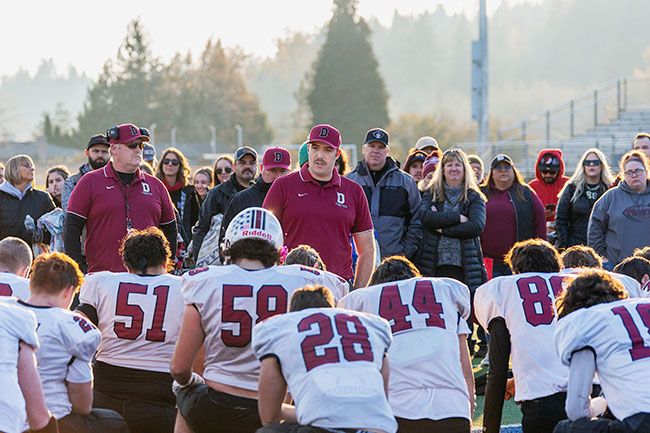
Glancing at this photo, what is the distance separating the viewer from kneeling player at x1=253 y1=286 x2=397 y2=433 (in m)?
4.11

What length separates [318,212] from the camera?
684cm

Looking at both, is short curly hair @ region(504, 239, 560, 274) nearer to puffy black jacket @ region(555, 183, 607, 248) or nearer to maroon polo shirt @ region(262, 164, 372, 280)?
maroon polo shirt @ region(262, 164, 372, 280)

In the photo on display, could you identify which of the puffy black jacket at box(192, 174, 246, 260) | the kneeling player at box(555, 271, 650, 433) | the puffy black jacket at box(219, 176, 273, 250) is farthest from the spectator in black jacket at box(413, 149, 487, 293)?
the kneeling player at box(555, 271, 650, 433)

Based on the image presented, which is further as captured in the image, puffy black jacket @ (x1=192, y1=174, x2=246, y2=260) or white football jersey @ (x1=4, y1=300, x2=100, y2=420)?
puffy black jacket @ (x1=192, y1=174, x2=246, y2=260)

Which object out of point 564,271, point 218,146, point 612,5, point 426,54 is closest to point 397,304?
point 564,271

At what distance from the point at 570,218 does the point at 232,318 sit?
5438mm

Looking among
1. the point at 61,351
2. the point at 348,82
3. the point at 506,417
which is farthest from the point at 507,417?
the point at 348,82

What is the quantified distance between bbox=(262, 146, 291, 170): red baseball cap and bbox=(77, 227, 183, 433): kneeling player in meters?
2.50

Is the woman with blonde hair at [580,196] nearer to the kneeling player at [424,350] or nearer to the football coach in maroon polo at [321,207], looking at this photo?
the football coach in maroon polo at [321,207]

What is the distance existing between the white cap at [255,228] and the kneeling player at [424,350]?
0.47m

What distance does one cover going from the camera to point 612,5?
3438 inches

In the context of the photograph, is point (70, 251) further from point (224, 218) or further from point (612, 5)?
point (612, 5)

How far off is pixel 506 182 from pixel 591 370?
493 centimetres

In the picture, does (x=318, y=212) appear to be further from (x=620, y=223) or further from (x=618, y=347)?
(x=620, y=223)
